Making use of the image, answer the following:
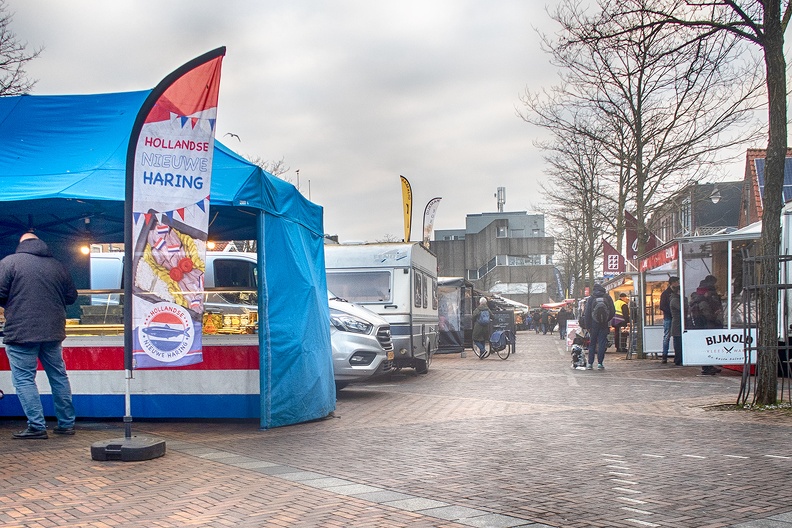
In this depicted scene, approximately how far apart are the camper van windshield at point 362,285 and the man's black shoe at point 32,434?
312 inches

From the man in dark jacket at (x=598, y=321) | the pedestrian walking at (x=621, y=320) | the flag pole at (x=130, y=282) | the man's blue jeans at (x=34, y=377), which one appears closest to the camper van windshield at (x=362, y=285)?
the man in dark jacket at (x=598, y=321)

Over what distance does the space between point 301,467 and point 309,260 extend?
362 cm

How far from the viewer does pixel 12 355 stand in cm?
807

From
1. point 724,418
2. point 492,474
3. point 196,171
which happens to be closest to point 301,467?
point 492,474

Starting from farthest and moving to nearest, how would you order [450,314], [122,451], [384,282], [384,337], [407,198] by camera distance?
[407,198] → [450,314] → [384,282] → [384,337] → [122,451]

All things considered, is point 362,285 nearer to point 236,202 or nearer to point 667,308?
point 236,202

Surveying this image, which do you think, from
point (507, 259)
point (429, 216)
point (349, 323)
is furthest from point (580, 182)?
point (507, 259)

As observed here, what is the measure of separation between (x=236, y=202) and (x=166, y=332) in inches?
65.9

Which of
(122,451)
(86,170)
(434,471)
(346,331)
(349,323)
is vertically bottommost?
(434,471)

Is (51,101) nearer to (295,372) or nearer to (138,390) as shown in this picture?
(138,390)

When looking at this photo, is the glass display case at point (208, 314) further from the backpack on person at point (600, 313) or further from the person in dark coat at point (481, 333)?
the person in dark coat at point (481, 333)

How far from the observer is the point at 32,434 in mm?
8180

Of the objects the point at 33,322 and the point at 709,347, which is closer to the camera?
the point at 33,322

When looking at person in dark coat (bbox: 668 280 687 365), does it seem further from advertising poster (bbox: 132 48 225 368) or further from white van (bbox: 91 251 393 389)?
advertising poster (bbox: 132 48 225 368)
